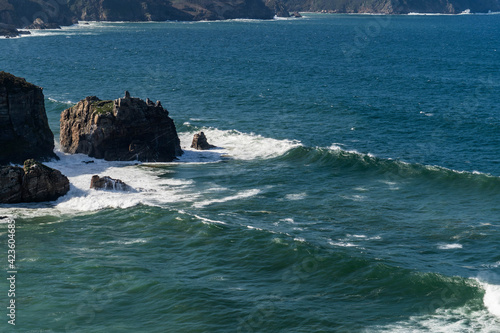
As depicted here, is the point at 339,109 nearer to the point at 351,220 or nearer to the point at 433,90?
the point at 433,90

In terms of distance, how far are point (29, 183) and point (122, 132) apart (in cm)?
1632

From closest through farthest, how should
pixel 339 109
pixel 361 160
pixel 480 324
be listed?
Answer: pixel 480 324
pixel 361 160
pixel 339 109

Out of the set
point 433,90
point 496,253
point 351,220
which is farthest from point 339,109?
point 496,253

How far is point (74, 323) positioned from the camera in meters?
35.7

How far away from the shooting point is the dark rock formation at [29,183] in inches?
2142

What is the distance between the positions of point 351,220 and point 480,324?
1801cm

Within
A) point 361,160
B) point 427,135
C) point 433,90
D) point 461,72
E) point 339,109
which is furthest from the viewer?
point 461,72

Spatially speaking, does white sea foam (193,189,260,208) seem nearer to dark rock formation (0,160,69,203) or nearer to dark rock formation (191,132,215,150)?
dark rock formation (0,160,69,203)

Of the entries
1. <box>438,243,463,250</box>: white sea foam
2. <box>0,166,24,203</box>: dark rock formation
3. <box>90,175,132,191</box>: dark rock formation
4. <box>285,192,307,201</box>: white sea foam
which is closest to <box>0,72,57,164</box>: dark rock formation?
<box>0,166,24,203</box>: dark rock formation

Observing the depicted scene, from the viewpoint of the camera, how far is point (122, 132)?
6931 cm

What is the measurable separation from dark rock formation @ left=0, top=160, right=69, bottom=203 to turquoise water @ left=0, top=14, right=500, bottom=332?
1299 millimetres

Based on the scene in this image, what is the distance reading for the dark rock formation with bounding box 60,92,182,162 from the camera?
68688 mm

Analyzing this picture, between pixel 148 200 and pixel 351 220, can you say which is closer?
Answer: pixel 351 220

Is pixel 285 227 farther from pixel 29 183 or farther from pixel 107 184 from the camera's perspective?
pixel 29 183
